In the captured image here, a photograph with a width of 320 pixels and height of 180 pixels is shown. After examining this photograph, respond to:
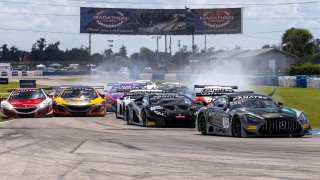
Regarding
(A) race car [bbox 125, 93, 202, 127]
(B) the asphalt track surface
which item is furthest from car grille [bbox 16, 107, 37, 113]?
(B) the asphalt track surface

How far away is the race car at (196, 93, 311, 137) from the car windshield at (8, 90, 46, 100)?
34.2 ft

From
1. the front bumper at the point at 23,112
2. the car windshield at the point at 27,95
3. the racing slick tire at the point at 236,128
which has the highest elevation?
the car windshield at the point at 27,95

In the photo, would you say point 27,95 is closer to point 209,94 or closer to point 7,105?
point 7,105

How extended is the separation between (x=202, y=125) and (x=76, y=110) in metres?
9.06

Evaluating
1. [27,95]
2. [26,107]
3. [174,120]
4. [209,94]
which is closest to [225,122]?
[174,120]

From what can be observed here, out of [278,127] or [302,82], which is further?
[302,82]

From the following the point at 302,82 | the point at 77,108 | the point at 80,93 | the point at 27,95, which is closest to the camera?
the point at 77,108

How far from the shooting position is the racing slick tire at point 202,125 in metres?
17.1

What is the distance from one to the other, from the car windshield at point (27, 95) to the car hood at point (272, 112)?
40.0ft

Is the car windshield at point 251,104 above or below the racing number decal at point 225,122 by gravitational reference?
above

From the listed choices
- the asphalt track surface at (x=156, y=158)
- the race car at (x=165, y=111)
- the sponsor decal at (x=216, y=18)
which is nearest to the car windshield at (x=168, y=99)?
the race car at (x=165, y=111)

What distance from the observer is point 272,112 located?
49.7ft

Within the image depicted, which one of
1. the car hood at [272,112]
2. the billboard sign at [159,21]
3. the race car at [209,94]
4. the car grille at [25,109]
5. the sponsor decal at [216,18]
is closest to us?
the car hood at [272,112]

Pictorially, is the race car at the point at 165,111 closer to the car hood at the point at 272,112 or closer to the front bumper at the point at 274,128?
the car hood at the point at 272,112
